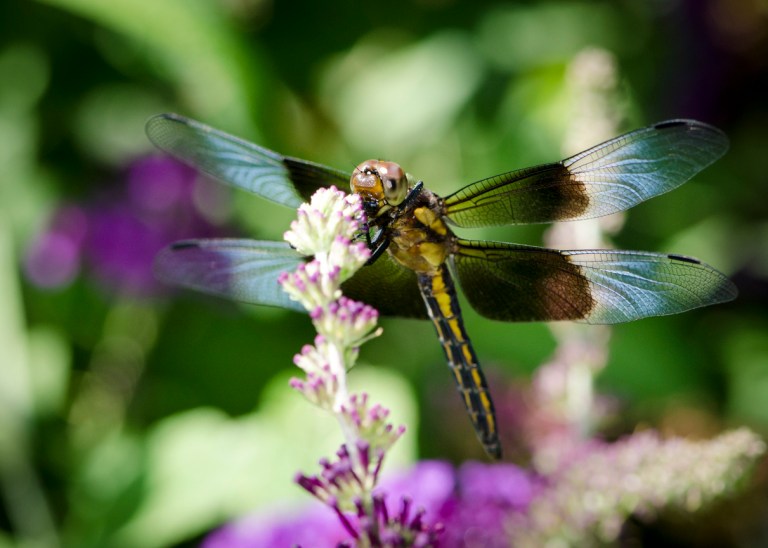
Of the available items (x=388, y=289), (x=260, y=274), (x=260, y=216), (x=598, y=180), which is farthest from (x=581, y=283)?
(x=260, y=216)

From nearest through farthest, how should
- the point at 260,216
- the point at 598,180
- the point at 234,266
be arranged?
1. the point at 598,180
2. the point at 234,266
3. the point at 260,216

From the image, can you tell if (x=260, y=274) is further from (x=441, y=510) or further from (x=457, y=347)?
(x=441, y=510)

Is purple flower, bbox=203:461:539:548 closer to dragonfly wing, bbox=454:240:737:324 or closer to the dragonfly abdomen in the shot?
the dragonfly abdomen

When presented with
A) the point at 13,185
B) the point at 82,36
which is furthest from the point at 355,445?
the point at 82,36

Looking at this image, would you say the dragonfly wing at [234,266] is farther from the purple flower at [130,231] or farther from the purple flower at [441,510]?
the purple flower at [130,231]

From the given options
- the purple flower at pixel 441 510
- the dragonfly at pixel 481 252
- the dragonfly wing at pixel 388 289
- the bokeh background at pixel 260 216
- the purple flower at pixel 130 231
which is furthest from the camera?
the purple flower at pixel 130 231

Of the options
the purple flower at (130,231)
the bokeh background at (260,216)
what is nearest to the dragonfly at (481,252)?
the bokeh background at (260,216)

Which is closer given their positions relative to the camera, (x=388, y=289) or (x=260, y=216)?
(x=388, y=289)
